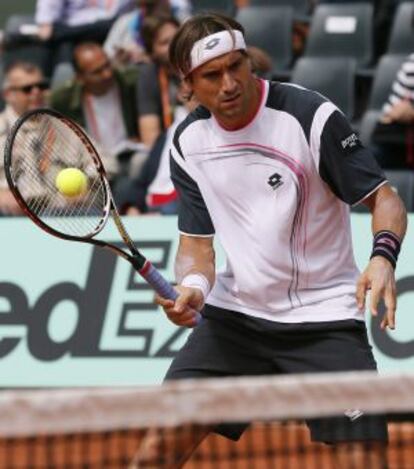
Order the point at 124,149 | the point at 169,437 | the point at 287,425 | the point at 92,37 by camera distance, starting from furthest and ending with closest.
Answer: the point at 92,37 → the point at 124,149 → the point at 287,425 → the point at 169,437

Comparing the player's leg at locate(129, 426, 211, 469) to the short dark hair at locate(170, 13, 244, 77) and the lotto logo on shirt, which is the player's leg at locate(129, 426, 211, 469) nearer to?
the lotto logo on shirt

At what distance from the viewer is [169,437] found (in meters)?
4.57

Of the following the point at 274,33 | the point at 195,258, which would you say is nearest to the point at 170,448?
the point at 195,258

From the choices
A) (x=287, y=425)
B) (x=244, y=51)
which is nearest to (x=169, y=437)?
(x=244, y=51)

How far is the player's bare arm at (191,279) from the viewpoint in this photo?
4.55 m

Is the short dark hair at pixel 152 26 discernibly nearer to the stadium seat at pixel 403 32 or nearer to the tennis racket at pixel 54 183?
the stadium seat at pixel 403 32

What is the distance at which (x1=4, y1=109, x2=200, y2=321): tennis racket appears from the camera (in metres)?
4.63

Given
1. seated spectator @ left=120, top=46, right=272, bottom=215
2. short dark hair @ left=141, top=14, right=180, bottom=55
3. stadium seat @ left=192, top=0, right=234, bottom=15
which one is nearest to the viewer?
seated spectator @ left=120, top=46, right=272, bottom=215

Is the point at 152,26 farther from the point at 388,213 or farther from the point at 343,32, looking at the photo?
the point at 388,213

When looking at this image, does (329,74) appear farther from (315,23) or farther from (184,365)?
(184,365)

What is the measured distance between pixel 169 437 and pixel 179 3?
625cm

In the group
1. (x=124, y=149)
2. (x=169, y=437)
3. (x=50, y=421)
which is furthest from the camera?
(x=124, y=149)

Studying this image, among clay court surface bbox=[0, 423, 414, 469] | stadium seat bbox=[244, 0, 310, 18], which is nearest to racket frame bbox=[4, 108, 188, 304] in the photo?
clay court surface bbox=[0, 423, 414, 469]

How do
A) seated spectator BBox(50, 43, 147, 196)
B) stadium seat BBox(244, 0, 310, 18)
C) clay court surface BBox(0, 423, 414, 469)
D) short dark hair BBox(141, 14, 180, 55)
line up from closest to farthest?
1. clay court surface BBox(0, 423, 414, 469)
2. short dark hair BBox(141, 14, 180, 55)
3. seated spectator BBox(50, 43, 147, 196)
4. stadium seat BBox(244, 0, 310, 18)
